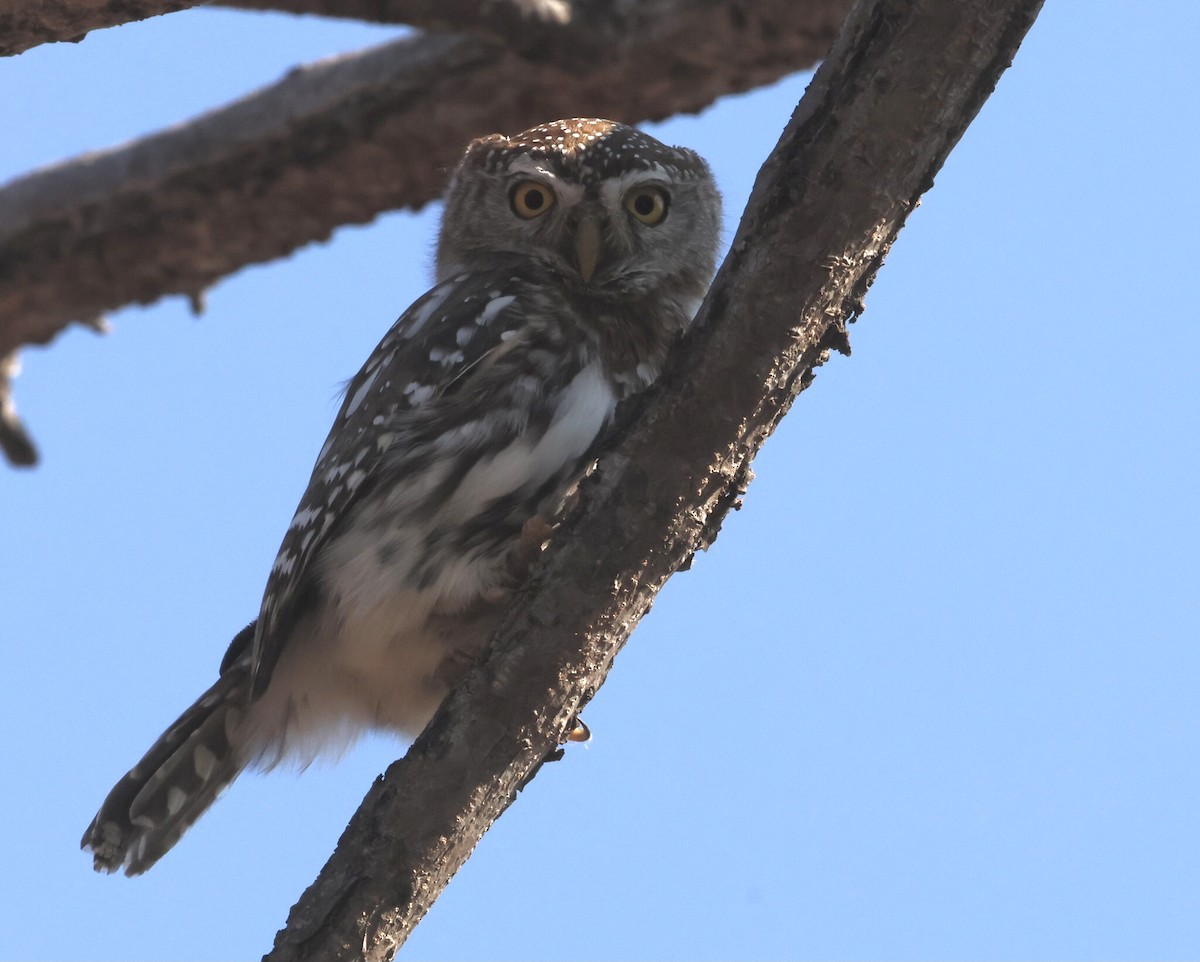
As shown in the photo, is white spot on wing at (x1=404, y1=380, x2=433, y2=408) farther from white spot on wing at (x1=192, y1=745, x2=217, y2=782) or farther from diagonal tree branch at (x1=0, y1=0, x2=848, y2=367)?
diagonal tree branch at (x1=0, y1=0, x2=848, y2=367)

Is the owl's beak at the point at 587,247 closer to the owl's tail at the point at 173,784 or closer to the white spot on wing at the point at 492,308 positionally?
the white spot on wing at the point at 492,308

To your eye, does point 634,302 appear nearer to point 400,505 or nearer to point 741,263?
point 400,505

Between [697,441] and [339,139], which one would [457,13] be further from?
[697,441]

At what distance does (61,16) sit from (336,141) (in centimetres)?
283

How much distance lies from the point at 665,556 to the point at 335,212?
375 centimetres

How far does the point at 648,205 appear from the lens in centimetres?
462

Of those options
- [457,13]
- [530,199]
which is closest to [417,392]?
[530,199]

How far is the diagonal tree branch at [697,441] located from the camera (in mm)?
2680

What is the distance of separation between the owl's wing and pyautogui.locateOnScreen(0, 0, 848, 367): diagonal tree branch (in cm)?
206

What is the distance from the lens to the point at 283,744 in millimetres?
4258

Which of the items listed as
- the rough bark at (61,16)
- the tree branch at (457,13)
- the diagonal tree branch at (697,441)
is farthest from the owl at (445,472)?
the rough bark at (61,16)

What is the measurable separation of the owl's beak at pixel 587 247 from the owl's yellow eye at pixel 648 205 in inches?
8.4

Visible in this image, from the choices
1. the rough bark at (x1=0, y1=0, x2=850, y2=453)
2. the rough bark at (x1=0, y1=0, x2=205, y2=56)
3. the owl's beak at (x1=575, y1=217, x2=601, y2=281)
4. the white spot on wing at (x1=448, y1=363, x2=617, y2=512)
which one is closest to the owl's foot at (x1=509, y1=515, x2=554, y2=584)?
the white spot on wing at (x1=448, y1=363, x2=617, y2=512)

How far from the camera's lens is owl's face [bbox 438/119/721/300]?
4.37 meters
